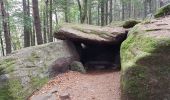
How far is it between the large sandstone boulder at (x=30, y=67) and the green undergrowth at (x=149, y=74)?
13.1ft

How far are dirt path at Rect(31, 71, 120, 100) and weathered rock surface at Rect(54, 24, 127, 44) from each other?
181 cm

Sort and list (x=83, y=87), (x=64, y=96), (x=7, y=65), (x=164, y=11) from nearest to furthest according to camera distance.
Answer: (x=64, y=96)
(x=83, y=87)
(x=7, y=65)
(x=164, y=11)

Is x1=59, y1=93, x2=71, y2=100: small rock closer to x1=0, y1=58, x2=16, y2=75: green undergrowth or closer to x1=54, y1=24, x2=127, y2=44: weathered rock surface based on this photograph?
x1=0, y1=58, x2=16, y2=75: green undergrowth

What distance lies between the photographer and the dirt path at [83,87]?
953 cm

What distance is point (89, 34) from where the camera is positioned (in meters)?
13.7

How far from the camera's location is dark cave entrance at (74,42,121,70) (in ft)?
46.5

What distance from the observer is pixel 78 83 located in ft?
35.7

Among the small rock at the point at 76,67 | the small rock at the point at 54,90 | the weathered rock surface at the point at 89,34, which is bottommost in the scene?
the small rock at the point at 54,90

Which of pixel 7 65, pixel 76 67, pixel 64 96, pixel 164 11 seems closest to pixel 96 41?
pixel 76 67

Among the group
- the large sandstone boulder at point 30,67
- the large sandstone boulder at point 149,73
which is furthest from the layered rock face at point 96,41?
the large sandstone boulder at point 149,73

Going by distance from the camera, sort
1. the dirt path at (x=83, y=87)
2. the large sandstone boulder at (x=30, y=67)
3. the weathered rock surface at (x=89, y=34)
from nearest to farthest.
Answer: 1. the dirt path at (x=83, y=87)
2. the large sandstone boulder at (x=30, y=67)
3. the weathered rock surface at (x=89, y=34)

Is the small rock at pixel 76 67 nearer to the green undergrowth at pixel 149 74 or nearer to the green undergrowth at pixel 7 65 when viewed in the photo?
the green undergrowth at pixel 7 65

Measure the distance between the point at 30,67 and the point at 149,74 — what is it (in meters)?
5.20

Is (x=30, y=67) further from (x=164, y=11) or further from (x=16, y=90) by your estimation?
(x=164, y=11)
